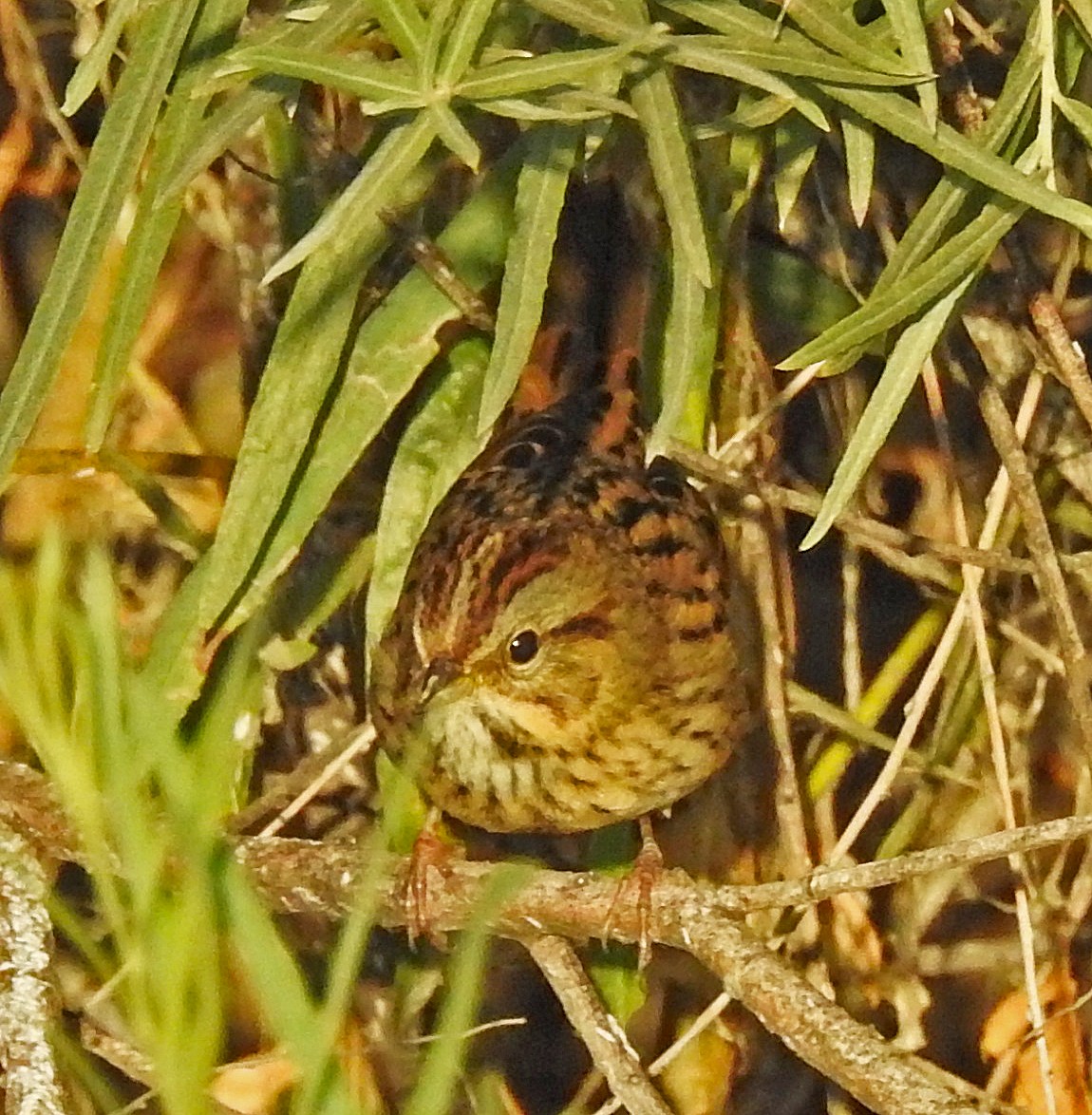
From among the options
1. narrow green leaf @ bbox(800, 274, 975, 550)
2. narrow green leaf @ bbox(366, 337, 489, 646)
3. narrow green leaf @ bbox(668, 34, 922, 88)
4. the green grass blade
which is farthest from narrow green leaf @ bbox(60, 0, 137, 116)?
narrow green leaf @ bbox(800, 274, 975, 550)

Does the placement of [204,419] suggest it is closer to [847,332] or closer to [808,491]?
[808,491]

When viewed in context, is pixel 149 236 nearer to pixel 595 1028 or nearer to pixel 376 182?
pixel 376 182

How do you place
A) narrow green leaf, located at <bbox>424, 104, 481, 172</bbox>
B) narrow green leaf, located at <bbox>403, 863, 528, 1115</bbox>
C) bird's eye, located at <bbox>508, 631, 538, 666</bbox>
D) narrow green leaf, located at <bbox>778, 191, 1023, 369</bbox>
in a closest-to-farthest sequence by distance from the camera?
1. narrow green leaf, located at <bbox>403, 863, 528, 1115</bbox>
2. narrow green leaf, located at <bbox>424, 104, 481, 172</bbox>
3. narrow green leaf, located at <bbox>778, 191, 1023, 369</bbox>
4. bird's eye, located at <bbox>508, 631, 538, 666</bbox>

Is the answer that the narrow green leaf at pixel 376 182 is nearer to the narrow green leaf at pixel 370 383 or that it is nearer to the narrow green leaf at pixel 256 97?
the narrow green leaf at pixel 256 97

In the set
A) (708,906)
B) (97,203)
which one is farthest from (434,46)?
(708,906)

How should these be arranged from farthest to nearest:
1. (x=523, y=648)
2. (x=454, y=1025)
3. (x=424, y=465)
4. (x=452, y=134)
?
(x=424, y=465) < (x=523, y=648) < (x=452, y=134) < (x=454, y=1025)

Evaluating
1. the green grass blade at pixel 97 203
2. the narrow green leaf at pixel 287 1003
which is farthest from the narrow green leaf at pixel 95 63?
the narrow green leaf at pixel 287 1003

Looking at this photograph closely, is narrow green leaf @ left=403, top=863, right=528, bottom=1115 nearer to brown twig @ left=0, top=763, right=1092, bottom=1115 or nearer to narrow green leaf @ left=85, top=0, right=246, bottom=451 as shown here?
brown twig @ left=0, top=763, right=1092, bottom=1115
